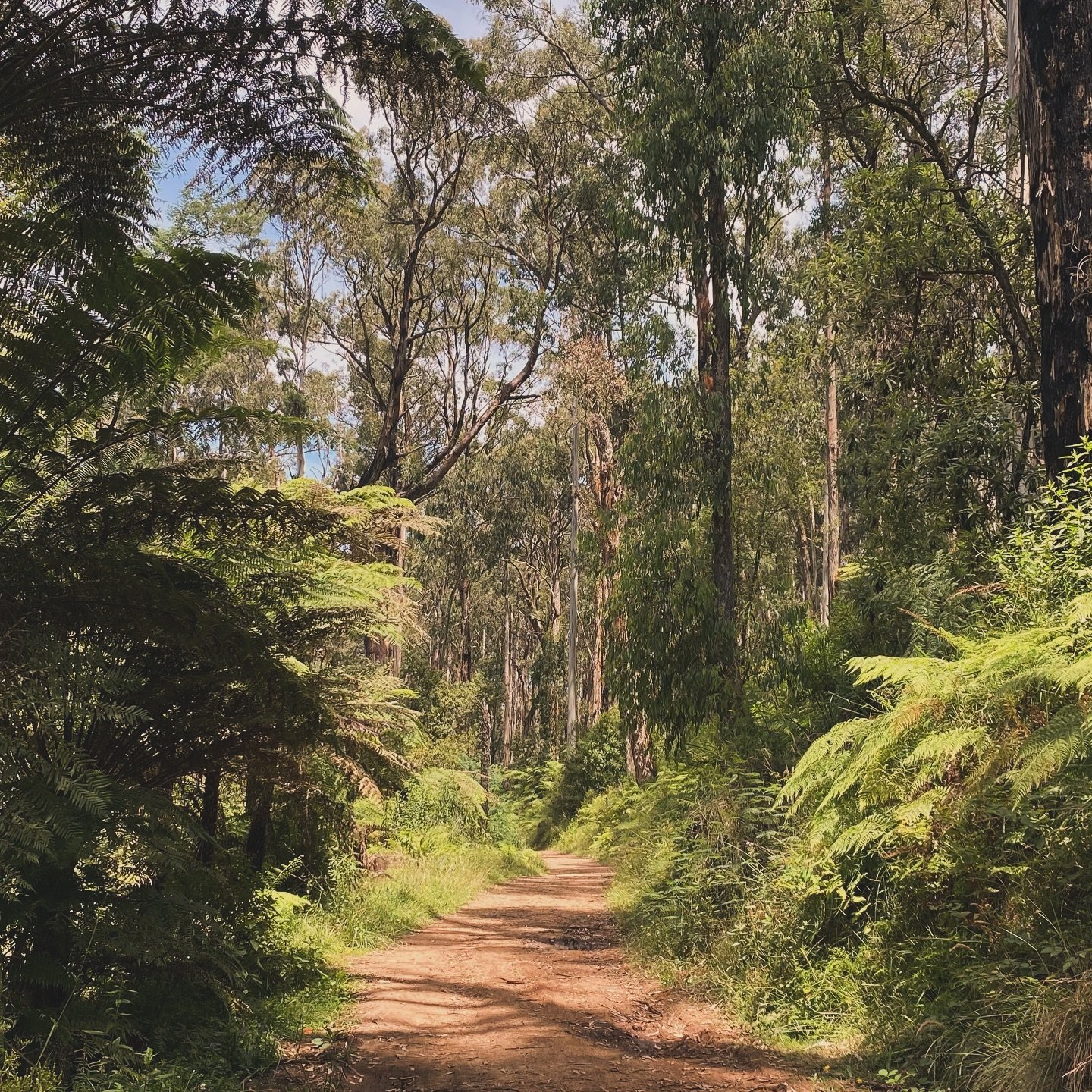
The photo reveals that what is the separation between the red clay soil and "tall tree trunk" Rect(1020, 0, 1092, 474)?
3659mm

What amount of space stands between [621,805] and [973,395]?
43.0 feet

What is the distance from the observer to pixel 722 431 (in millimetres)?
10852

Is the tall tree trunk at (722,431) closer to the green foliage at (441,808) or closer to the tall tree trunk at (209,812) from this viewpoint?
the green foliage at (441,808)

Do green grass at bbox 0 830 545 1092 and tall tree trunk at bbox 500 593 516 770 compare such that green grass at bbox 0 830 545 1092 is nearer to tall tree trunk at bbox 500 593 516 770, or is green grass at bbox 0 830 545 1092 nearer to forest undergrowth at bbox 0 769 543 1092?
forest undergrowth at bbox 0 769 543 1092

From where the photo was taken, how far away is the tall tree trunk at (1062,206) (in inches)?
203

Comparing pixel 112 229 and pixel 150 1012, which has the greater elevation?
pixel 112 229

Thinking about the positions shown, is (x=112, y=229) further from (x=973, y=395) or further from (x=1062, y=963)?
(x=973, y=395)

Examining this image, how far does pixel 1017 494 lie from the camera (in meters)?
7.18

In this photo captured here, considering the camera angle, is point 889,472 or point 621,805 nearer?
point 889,472

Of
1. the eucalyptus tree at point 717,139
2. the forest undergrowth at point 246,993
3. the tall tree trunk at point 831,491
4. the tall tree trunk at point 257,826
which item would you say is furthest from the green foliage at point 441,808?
the tall tree trunk at point 831,491

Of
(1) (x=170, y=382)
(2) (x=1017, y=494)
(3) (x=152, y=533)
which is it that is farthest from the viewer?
(2) (x=1017, y=494)

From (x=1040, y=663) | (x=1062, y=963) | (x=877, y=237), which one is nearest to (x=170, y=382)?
(x=1040, y=663)

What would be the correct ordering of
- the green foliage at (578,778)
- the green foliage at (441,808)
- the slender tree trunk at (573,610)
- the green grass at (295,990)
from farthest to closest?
the slender tree trunk at (573,610), the green foliage at (578,778), the green foliage at (441,808), the green grass at (295,990)

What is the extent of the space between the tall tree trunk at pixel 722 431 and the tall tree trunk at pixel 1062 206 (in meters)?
5.20
